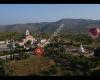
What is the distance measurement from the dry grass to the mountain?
23 cm

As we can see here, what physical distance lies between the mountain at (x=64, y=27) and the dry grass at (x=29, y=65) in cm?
23

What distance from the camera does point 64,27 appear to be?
917cm

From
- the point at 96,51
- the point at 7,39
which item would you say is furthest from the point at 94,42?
the point at 7,39

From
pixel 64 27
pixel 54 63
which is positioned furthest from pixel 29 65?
pixel 64 27

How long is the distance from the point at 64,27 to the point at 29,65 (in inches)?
15.7

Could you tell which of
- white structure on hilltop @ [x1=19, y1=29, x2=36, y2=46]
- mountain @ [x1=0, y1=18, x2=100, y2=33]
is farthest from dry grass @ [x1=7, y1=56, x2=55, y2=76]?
mountain @ [x1=0, y1=18, x2=100, y2=33]

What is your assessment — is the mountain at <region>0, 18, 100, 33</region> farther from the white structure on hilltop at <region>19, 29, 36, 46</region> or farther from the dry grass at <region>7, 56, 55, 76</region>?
the dry grass at <region>7, 56, 55, 76</region>

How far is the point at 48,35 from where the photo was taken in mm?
9141

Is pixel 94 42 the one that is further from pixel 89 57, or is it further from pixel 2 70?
pixel 2 70

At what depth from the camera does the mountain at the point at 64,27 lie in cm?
913

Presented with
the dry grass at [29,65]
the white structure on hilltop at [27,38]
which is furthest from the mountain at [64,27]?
the dry grass at [29,65]

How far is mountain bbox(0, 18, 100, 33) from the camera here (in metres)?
9.13

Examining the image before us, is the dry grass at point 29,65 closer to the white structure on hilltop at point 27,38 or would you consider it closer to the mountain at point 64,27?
the white structure on hilltop at point 27,38

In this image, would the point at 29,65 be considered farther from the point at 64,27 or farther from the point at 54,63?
the point at 64,27
